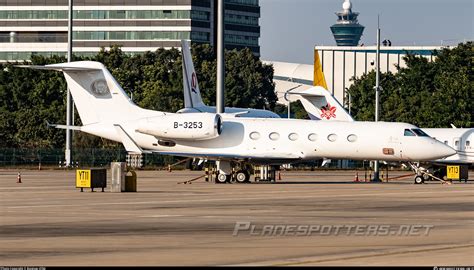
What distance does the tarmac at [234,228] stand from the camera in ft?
72.8

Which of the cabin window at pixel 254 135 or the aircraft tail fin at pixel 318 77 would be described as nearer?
the cabin window at pixel 254 135

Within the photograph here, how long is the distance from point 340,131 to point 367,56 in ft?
444

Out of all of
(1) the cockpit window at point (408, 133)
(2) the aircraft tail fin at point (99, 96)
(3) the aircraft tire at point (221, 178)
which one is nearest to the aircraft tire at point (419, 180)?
(1) the cockpit window at point (408, 133)

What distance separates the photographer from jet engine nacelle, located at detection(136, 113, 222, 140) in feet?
Result: 201

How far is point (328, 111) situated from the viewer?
259 feet

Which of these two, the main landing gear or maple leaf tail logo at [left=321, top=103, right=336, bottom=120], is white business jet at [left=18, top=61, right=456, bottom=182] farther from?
maple leaf tail logo at [left=321, top=103, right=336, bottom=120]

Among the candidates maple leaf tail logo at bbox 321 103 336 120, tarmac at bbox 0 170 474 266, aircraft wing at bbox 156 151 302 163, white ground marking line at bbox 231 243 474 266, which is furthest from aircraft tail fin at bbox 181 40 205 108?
white ground marking line at bbox 231 243 474 266

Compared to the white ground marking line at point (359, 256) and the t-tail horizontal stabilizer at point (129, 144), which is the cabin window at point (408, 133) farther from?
the white ground marking line at point (359, 256)

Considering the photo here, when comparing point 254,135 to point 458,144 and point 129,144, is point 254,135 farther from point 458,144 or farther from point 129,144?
point 458,144

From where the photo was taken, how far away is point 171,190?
5184 cm

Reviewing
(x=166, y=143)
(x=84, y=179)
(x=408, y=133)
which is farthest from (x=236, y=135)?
(x=84, y=179)

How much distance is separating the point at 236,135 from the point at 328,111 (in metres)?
17.7

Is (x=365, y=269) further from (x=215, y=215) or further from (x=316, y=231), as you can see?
(x=215, y=215)

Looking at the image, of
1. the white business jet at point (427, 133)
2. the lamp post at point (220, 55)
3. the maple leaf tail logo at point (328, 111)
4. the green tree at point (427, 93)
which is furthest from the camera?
the green tree at point (427, 93)
